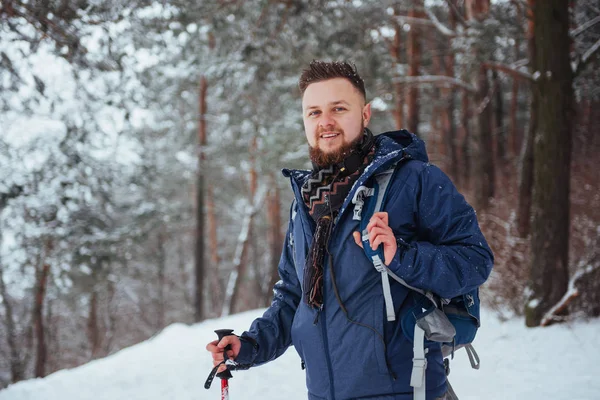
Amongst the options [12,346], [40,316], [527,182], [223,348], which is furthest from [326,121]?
[12,346]

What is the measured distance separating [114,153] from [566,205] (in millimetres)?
9372

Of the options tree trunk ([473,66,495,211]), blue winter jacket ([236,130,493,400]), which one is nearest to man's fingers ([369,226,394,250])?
blue winter jacket ([236,130,493,400])

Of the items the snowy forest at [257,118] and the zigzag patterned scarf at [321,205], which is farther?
the snowy forest at [257,118]

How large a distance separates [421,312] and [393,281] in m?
0.14

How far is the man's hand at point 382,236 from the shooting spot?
172 centimetres

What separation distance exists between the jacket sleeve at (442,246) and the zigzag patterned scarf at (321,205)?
0.25 meters

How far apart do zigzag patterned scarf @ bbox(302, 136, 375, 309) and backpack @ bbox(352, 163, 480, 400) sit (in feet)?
0.41

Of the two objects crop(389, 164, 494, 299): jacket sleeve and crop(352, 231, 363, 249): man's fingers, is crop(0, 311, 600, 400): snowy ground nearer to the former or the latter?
crop(389, 164, 494, 299): jacket sleeve

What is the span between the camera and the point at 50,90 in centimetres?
711

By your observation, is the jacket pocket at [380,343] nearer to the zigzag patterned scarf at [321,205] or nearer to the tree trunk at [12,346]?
the zigzag patterned scarf at [321,205]

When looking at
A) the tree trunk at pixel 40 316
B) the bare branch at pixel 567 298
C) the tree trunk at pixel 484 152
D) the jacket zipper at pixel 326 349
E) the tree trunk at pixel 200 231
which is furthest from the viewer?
the tree trunk at pixel 200 231

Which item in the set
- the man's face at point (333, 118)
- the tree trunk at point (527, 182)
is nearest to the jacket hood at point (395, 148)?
the man's face at point (333, 118)

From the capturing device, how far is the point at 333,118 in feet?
7.10

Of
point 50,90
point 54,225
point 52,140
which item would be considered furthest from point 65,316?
point 50,90
